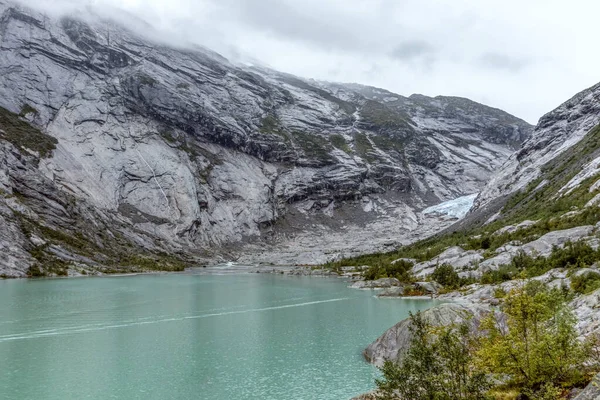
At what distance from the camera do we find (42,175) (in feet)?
383

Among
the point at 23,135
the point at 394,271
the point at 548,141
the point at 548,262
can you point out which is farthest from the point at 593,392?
the point at 23,135

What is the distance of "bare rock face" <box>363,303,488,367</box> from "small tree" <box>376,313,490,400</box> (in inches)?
474

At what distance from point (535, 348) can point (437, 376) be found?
12.4ft

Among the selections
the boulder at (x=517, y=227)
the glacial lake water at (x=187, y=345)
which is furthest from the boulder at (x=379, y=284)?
the boulder at (x=517, y=227)

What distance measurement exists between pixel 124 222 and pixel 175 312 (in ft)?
293

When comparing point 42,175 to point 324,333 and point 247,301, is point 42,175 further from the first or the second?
point 324,333

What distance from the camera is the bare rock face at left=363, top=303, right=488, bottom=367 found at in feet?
86.6

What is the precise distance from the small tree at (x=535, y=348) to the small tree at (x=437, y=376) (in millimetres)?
1867

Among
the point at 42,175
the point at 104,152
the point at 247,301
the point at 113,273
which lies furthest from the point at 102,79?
the point at 247,301

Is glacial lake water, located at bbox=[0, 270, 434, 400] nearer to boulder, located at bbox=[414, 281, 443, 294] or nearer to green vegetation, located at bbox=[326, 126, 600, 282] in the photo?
boulder, located at bbox=[414, 281, 443, 294]

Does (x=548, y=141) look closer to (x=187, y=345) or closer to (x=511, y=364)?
(x=187, y=345)

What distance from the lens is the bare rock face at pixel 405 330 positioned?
86.6 feet

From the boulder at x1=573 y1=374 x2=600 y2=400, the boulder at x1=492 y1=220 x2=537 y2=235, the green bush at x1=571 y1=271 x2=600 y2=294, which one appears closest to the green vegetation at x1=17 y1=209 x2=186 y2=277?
the boulder at x1=492 y1=220 x2=537 y2=235

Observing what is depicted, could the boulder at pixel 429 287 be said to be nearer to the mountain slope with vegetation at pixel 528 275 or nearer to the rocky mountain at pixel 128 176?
the mountain slope with vegetation at pixel 528 275
